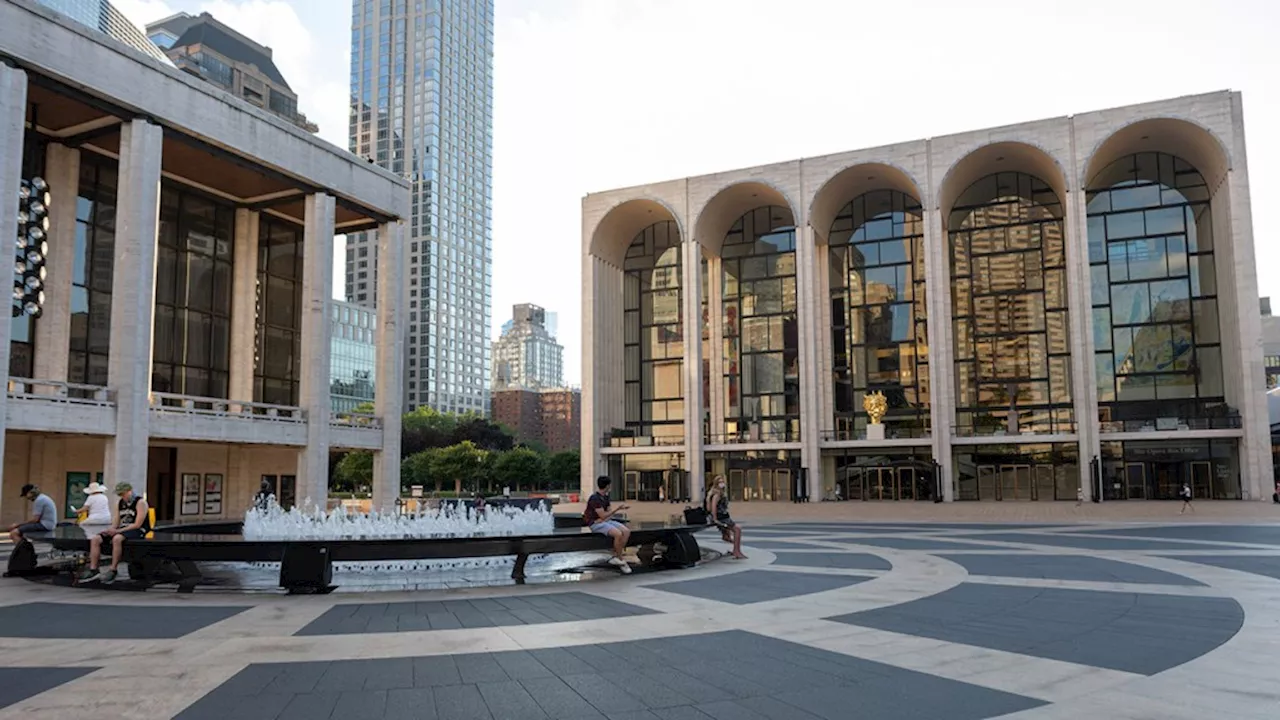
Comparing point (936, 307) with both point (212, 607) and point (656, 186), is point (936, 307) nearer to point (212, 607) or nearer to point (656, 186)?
point (656, 186)

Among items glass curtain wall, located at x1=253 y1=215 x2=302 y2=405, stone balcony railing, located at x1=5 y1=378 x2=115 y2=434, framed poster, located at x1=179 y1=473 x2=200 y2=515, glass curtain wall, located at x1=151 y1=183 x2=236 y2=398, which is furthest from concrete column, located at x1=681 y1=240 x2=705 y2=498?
stone balcony railing, located at x1=5 y1=378 x2=115 y2=434

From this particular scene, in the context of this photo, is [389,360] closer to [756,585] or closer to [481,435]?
[756,585]

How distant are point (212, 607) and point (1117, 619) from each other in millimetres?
11069

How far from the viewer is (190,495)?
3956 centimetres

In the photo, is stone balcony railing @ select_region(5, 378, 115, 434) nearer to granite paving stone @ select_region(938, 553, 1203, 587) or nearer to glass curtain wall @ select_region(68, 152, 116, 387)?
glass curtain wall @ select_region(68, 152, 116, 387)

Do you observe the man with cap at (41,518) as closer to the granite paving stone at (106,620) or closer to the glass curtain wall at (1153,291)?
the granite paving stone at (106,620)

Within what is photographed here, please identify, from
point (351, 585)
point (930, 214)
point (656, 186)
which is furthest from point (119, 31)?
point (351, 585)

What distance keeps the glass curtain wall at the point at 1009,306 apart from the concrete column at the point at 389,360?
1371 inches

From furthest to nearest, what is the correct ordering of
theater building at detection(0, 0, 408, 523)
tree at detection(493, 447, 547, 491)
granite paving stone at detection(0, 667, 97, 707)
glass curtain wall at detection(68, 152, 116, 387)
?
tree at detection(493, 447, 547, 491), glass curtain wall at detection(68, 152, 116, 387), theater building at detection(0, 0, 408, 523), granite paving stone at detection(0, 667, 97, 707)

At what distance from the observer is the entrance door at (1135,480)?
5019 centimetres

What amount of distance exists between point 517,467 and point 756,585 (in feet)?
253

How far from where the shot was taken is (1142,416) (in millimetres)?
52656

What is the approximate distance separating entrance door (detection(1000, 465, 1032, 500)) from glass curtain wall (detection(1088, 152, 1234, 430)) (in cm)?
571

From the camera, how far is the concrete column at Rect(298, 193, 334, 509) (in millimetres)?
39219
